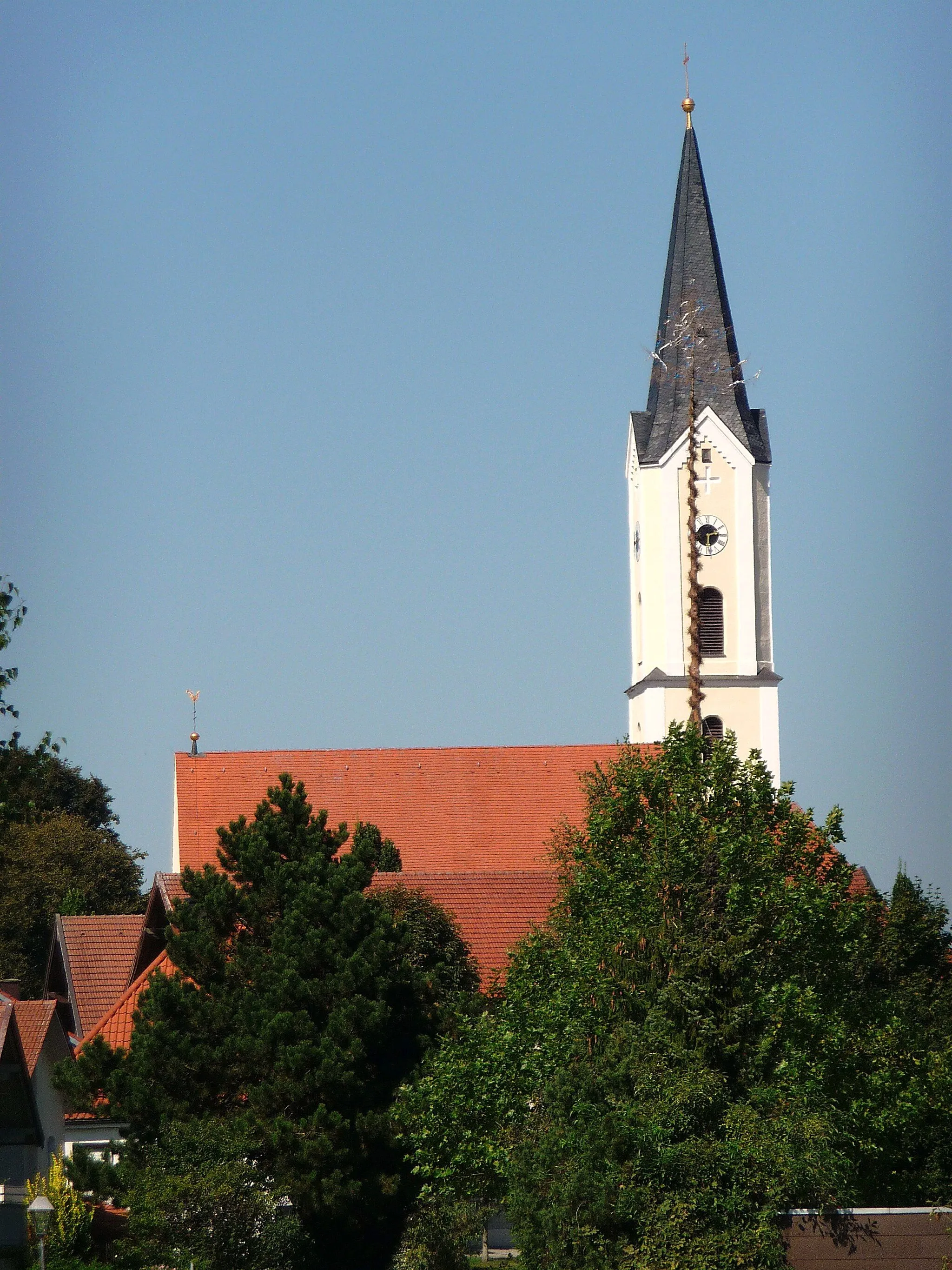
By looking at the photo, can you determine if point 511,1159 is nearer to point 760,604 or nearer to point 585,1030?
point 585,1030

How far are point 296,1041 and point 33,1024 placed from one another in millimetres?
6865

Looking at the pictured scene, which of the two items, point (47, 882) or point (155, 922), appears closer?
point (155, 922)

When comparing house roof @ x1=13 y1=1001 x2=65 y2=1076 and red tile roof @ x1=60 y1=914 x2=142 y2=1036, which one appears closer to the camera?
house roof @ x1=13 y1=1001 x2=65 y2=1076

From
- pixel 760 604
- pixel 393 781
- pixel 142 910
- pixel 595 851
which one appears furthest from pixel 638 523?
pixel 595 851

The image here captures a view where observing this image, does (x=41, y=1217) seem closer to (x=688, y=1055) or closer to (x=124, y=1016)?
(x=688, y=1055)

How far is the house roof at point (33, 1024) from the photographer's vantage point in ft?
84.2

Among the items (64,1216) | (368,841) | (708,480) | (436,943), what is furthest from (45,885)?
→ (64,1216)

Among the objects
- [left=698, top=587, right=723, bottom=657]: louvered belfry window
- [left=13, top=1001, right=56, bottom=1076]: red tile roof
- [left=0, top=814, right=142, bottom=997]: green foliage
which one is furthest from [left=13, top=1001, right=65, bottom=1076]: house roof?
[left=698, top=587, right=723, bottom=657]: louvered belfry window

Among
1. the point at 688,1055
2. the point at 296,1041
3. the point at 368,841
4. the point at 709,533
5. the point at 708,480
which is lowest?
the point at 296,1041

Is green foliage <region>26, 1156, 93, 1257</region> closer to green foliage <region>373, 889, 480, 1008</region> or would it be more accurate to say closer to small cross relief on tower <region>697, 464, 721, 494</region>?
green foliage <region>373, 889, 480, 1008</region>

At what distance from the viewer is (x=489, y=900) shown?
107 ft

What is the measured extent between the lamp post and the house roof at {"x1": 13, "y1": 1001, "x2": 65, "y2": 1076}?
5.35 metres

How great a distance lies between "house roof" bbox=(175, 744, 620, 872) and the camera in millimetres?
42375

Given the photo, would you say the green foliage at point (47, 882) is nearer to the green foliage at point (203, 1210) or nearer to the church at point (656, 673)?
the church at point (656, 673)
